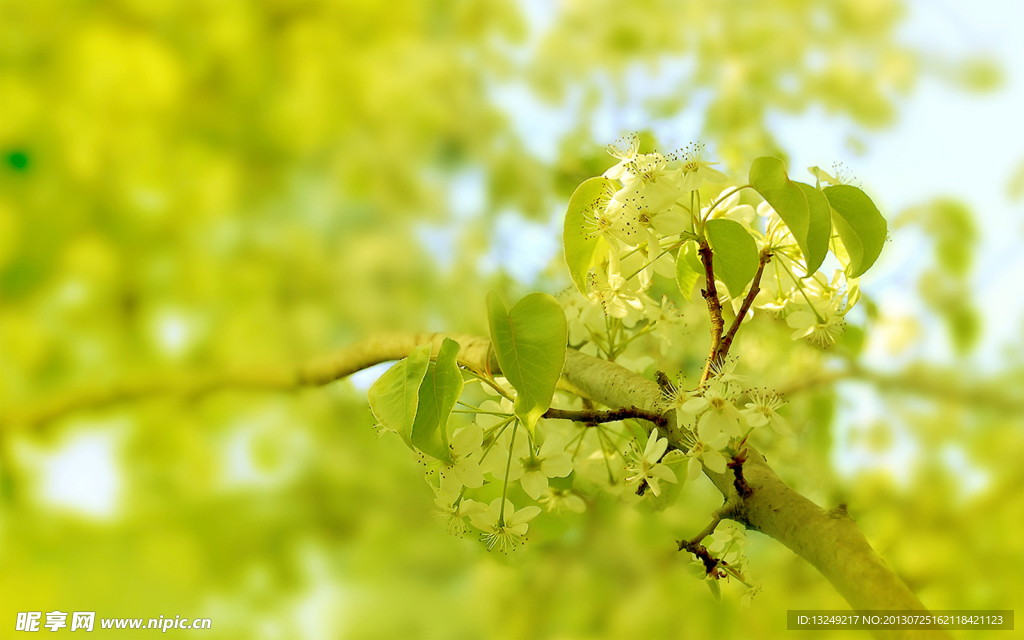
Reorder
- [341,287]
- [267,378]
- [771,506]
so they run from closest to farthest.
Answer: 1. [771,506]
2. [267,378]
3. [341,287]

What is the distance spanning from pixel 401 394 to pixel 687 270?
4.1 inches

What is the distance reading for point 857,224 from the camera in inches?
7.9

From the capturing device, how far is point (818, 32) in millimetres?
920

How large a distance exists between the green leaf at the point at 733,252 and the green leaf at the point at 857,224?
3 cm

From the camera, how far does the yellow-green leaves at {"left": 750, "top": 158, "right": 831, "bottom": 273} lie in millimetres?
183

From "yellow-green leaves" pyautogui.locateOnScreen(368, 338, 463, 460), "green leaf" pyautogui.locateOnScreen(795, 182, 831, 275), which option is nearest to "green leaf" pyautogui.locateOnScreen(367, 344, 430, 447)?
"yellow-green leaves" pyautogui.locateOnScreen(368, 338, 463, 460)

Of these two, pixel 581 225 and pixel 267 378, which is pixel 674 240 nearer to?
pixel 581 225

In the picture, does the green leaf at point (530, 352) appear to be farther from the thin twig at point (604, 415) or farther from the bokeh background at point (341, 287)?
the bokeh background at point (341, 287)

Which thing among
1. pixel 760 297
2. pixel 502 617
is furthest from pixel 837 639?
pixel 760 297

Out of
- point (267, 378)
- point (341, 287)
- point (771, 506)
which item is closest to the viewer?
point (771, 506)

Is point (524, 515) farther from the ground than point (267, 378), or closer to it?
closer to it

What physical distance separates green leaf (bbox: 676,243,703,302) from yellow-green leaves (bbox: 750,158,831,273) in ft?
0.13

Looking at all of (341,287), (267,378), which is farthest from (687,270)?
(341,287)

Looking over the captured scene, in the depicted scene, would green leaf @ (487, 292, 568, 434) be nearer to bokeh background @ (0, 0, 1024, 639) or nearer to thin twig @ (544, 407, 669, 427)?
thin twig @ (544, 407, 669, 427)
